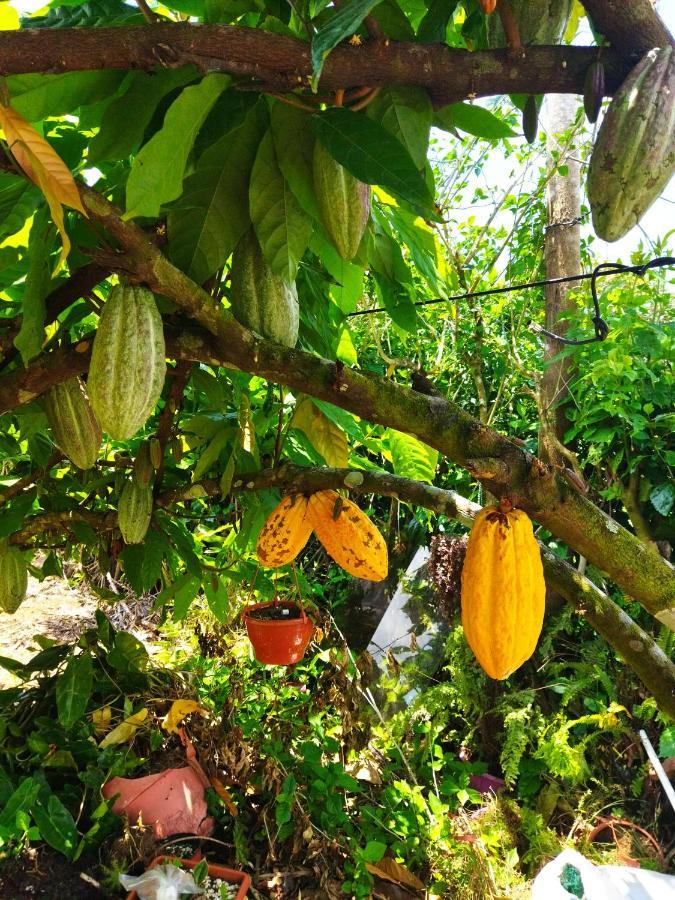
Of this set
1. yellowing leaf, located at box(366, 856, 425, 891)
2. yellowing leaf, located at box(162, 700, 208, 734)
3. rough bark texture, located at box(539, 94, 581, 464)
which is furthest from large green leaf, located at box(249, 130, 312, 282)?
rough bark texture, located at box(539, 94, 581, 464)

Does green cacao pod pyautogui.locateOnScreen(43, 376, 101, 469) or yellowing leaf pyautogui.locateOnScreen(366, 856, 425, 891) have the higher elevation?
green cacao pod pyautogui.locateOnScreen(43, 376, 101, 469)

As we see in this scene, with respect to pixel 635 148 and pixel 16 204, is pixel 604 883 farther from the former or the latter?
pixel 16 204

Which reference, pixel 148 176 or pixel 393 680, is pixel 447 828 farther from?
pixel 148 176

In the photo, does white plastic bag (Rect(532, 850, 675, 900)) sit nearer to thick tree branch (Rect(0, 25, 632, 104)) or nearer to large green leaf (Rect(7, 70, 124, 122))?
thick tree branch (Rect(0, 25, 632, 104))

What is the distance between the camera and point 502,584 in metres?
0.85

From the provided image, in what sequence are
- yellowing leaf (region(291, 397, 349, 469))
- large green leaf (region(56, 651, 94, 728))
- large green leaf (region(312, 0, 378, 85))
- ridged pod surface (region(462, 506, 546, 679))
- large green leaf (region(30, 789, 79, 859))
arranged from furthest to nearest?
large green leaf (region(56, 651, 94, 728)) → large green leaf (region(30, 789, 79, 859)) → yellowing leaf (region(291, 397, 349, 469)) → ridged pod surface (region(462, 506, 546, 679)) → large green leaf (region(312, 0, 378, 85))

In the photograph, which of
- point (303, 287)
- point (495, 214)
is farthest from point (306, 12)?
point (495, 214)

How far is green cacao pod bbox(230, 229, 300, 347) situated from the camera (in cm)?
87

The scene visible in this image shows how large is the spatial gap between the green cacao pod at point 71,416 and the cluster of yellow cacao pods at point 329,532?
445 millimetres

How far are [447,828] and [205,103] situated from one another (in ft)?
8.39

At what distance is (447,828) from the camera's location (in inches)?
95.1

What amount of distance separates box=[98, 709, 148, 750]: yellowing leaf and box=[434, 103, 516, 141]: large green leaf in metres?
2.14

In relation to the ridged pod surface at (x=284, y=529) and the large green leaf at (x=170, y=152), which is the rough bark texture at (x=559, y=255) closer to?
the ridged pod surface at (x=284, y=529)

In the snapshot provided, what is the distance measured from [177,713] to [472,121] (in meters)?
2.14
